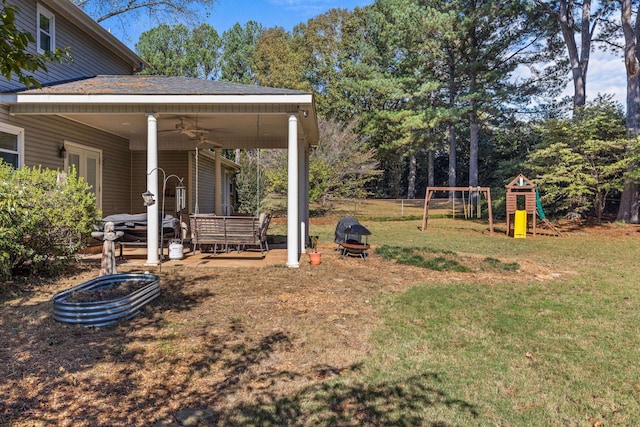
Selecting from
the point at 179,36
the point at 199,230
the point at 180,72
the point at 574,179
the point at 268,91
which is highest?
the point at 179,36

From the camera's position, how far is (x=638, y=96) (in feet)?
45.2

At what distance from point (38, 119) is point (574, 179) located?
50.6ft

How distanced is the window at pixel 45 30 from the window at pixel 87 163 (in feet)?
6.73

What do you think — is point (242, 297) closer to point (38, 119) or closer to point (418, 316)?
point (418, 316)

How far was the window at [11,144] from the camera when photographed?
7062 mm

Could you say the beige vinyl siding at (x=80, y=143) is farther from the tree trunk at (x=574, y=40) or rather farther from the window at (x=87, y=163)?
the tree trunk at (x=574, y=40)

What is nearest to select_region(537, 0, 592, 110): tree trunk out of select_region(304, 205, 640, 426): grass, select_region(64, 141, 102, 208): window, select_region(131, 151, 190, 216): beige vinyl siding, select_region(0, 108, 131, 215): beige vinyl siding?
select_region(304, 205, 640, 426): grass

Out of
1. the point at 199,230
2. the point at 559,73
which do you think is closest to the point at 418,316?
the point at 199,230

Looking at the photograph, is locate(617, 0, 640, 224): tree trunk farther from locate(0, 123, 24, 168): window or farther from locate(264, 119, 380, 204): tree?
locate(0, 123, 24, 168): window

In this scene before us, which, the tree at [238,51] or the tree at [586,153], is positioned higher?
the tree at [238,51]

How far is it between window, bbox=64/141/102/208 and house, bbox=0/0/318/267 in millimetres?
25

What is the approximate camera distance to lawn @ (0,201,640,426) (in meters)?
2.42

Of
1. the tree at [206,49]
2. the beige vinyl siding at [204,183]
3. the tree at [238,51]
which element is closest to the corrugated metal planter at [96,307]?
the beige vinyl siding at [204,183]

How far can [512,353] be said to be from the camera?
3.34 meters
